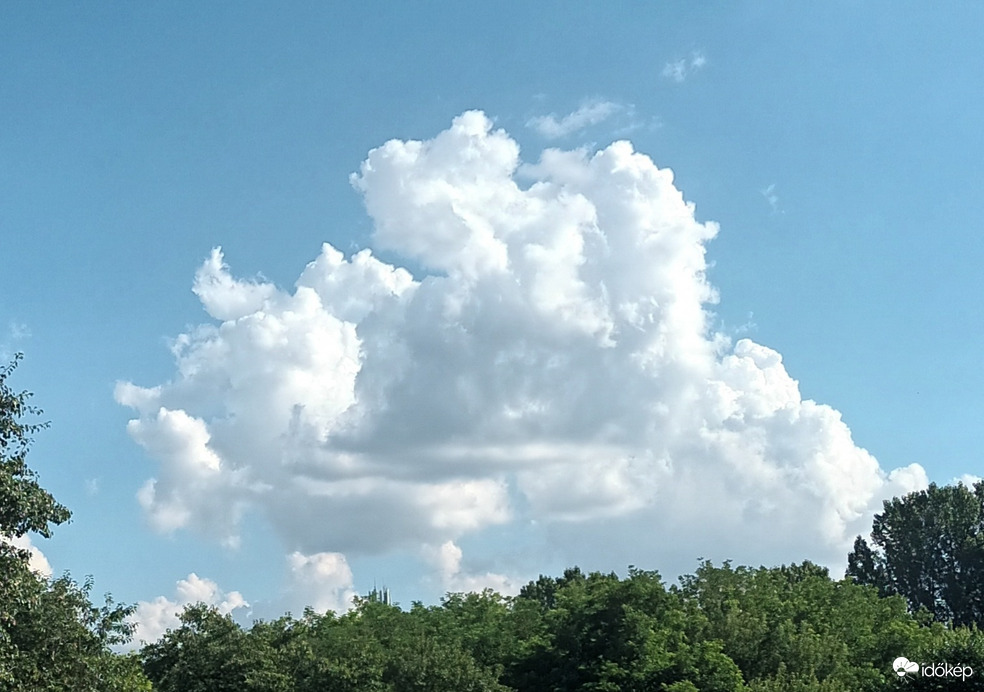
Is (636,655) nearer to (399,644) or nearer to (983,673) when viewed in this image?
(399,644)

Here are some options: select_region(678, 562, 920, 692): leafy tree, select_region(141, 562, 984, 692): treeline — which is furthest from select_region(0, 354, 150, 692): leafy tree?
select_region(678, 562, 920, 692): leafy tree

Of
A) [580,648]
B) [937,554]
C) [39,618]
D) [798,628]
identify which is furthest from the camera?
[937,554]

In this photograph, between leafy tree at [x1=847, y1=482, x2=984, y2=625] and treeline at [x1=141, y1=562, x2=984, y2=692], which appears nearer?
treeline at [x1=141, y1=562, x2=984, y2=692]

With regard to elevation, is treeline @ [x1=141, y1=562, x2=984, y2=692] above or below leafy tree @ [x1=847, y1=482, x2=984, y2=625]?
below

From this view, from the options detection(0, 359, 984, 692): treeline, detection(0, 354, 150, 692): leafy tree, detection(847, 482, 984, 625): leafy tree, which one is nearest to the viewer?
detection(0, 354, 150, 692): leafy tree

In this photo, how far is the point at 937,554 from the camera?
3745 inches

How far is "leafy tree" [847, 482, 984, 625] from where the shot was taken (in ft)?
303

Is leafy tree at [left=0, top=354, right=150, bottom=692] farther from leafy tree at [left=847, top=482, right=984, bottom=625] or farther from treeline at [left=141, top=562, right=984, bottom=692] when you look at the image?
leafy tree at [left=847, top=482, right=984, bottom=625]

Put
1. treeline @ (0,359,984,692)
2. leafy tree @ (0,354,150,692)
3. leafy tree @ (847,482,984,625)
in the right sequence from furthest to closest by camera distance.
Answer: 1. leafy tree @ (847,482,984,625)
2. treeline @ (0,359,984,692)
3. leafy tree @ (0,354,150,692)

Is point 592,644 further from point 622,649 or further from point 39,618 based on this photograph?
point 39,618

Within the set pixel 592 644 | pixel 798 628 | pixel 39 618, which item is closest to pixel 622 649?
pixel 592 644

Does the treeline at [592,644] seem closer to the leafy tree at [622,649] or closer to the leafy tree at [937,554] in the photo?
the leafy tree at [622,649]

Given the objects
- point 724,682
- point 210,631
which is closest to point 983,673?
point 724,682

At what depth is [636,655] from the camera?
5262cm
